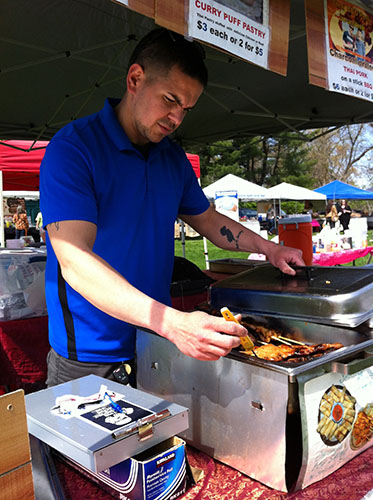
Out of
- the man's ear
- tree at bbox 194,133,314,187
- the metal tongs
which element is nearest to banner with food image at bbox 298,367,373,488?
the metal tongs

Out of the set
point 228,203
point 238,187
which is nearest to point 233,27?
point 228,203

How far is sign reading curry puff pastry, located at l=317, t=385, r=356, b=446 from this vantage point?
0.88 meters

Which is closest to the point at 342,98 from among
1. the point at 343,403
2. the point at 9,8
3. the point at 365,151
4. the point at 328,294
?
the point at 9,8

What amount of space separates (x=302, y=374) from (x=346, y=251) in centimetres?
540

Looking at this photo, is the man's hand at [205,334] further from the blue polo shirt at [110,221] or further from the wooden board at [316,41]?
the wooden board at [316,41]

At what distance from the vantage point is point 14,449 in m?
0.69

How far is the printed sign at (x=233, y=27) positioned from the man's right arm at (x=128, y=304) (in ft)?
2.42

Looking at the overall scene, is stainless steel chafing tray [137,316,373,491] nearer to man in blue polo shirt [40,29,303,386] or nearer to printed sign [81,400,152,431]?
printed sign [81,400,152,431]

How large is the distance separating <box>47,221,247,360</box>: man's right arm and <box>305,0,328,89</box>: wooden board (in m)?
1.24

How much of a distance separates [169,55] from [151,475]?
3.38 ft

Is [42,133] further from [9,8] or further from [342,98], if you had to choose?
[342,98]

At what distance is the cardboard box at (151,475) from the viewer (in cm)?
79

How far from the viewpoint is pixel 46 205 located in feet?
3.69

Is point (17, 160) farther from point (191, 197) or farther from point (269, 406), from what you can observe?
point (269, 406)
